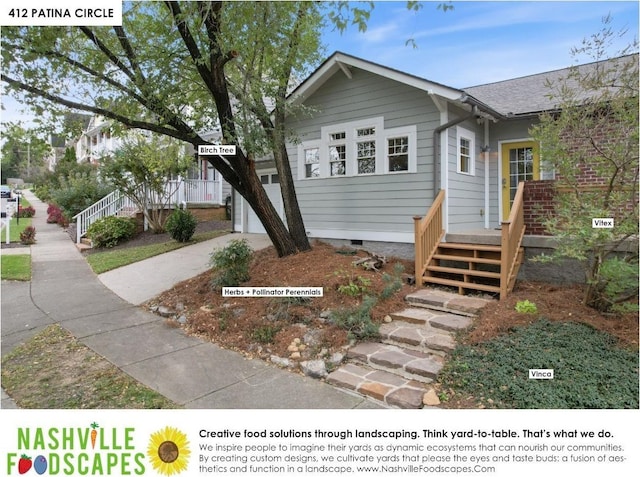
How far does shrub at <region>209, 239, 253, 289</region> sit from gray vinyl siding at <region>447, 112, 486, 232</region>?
389cm

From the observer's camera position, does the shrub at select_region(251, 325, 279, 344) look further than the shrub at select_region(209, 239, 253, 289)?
No

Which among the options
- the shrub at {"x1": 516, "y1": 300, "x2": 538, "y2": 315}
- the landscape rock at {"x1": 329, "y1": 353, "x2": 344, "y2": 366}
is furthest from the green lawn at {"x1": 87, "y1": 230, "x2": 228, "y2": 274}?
the shrub at {"x1": 516, "y1": 300, "x2": 538, "y2": 315}

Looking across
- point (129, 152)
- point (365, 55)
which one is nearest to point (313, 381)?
point (365, 55)

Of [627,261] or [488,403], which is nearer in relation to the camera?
[488,403]

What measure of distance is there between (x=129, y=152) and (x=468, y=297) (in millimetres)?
10989

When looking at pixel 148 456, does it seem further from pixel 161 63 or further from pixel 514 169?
pixel 514 169

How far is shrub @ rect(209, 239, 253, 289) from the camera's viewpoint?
636 centimetres

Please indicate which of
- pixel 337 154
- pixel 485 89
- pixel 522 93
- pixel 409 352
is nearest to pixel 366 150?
pixel 337 154

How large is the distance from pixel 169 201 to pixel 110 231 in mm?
2684

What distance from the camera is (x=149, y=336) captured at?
16.8ft

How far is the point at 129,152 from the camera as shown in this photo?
39.1 ft
